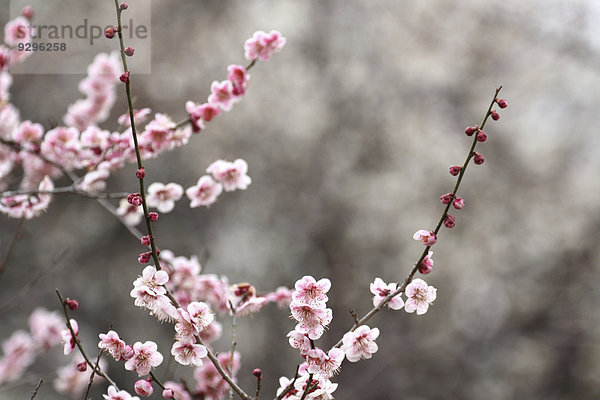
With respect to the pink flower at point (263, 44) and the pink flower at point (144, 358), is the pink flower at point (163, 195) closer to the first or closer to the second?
the pink flower at point (263, 44)

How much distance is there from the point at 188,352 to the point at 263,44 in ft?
3.05

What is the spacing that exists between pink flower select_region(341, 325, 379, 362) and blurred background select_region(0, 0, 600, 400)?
362 cm

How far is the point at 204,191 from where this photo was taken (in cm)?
153

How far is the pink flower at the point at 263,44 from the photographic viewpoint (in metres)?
1.54

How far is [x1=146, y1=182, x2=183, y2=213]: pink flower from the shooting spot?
4.93 feet

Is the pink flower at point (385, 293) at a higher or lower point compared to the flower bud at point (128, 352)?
higher

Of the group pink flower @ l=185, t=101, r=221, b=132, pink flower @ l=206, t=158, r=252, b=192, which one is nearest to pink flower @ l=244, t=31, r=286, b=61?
pink flower @ l=185, t=101, r=221, b=132

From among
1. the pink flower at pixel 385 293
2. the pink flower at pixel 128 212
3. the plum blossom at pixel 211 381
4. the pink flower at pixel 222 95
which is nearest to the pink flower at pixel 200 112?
the pink flower at pixel 222 95

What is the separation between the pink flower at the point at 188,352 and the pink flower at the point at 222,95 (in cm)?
78

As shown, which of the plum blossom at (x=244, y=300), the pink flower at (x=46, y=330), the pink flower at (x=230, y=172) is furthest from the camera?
the pink flower at (x=46, y=330)

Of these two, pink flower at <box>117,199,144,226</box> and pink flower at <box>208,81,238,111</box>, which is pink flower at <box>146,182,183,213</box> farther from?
pink flower at <box>208,81,238,111</box>

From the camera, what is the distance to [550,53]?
5395mm

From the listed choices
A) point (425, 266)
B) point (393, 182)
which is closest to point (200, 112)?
point (425, 266)

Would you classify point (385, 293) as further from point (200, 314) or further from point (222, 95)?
point (222, 95)
